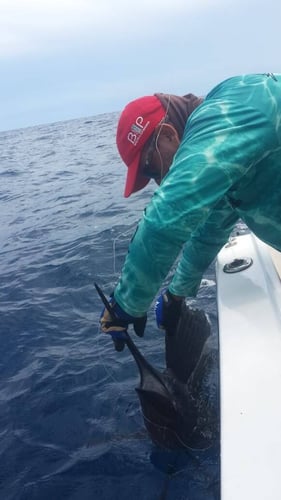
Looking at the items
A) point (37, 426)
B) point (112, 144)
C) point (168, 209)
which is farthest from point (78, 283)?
point (112, 144)

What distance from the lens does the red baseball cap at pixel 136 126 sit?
224 cm

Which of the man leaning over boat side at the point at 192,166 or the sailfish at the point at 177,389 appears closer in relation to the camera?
the man leaning over boat side at the point at 192,166

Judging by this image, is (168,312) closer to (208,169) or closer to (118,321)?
(118,321)

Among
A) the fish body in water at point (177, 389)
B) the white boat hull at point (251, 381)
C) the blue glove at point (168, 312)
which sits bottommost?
the fish body in water at point (177, 389)

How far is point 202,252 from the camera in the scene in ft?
10.5

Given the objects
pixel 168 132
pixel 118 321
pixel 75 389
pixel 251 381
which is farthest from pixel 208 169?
pixel 75 389

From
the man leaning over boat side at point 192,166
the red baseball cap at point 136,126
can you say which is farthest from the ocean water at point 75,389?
the red baseball cap at point 136,126

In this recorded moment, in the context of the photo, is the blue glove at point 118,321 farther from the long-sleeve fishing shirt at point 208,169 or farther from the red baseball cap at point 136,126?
the red baseball cap at point 136,126

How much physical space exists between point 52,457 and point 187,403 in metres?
1.09

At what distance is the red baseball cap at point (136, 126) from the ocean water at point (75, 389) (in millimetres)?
1965

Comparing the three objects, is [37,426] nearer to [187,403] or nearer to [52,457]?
[52,457]

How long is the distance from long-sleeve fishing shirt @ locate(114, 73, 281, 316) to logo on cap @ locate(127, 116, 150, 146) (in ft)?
1.53

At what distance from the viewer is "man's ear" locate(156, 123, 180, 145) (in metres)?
2.22

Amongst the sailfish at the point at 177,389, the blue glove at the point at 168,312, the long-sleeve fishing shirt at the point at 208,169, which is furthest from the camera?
the blue glove at the point at 168,312
